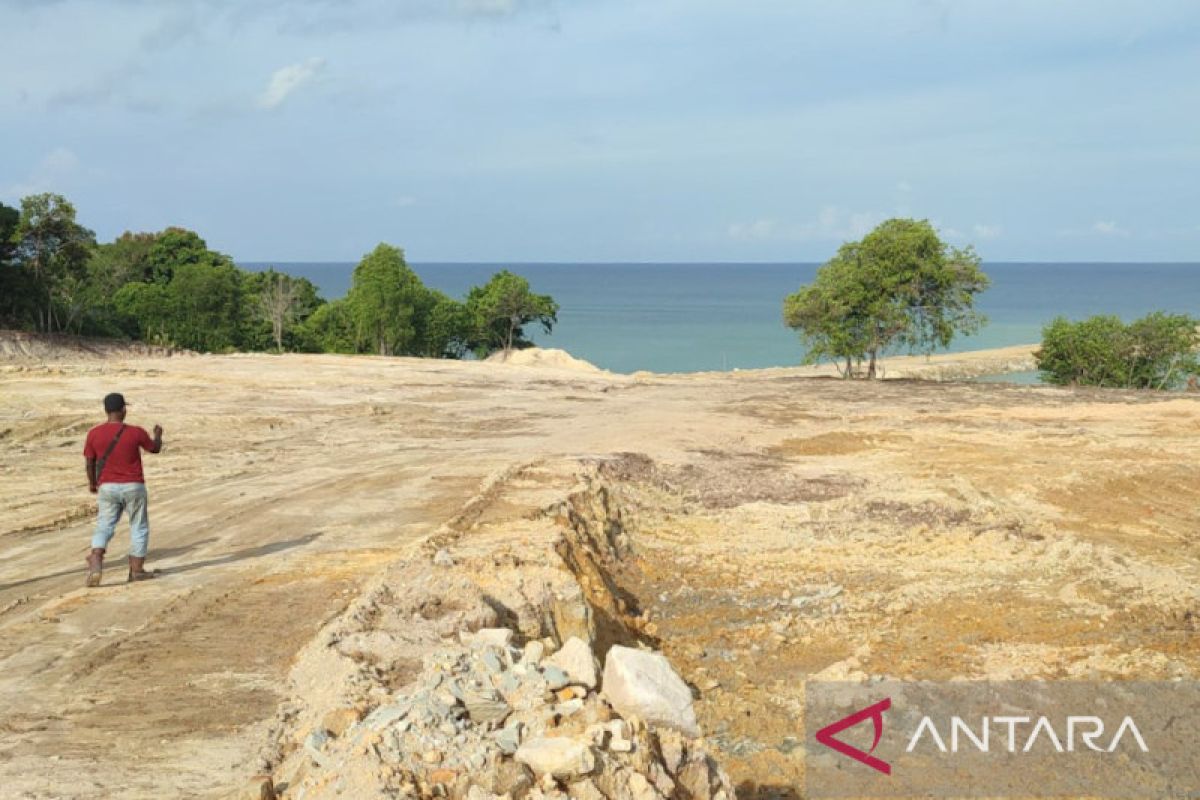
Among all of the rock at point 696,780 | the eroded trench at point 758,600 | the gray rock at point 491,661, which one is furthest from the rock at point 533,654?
the rock at point 696,780

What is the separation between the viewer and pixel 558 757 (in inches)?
206

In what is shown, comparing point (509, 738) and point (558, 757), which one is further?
point (509, 738)

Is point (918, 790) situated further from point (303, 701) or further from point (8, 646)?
point (8, 646)

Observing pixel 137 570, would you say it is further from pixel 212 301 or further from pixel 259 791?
pixel 212 301

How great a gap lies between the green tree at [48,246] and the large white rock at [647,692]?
→ 131ft

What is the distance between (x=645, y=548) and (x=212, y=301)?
140 ft

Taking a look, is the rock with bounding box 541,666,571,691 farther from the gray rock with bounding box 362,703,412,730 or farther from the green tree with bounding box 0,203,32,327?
the green tree with bounding box 0,203,32,327

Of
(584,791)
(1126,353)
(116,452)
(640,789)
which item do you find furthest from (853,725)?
(1126,353)

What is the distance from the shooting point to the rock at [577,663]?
6.24m

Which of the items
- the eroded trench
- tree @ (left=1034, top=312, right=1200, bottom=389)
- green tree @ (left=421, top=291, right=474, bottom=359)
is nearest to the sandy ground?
the eroded trench

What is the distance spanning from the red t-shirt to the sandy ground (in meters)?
1.06

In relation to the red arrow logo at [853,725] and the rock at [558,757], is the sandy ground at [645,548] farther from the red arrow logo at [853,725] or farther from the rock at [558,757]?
the rock at [558,757]

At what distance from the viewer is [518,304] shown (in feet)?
200

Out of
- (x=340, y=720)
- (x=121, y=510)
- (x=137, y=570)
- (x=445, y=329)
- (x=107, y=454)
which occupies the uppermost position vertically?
(x=445, y=329)
